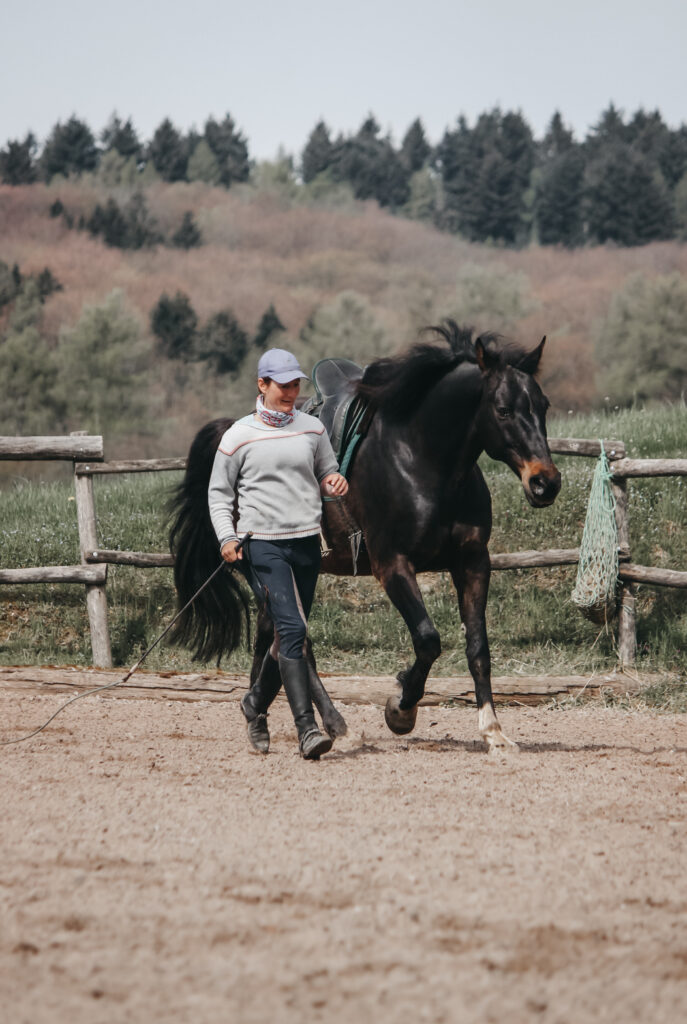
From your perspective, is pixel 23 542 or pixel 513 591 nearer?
pixel 513 591

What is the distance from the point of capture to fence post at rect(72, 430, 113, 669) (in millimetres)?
8469

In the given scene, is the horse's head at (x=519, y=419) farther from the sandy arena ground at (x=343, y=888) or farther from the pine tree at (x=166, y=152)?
the pine tree at (x=166, y=152)

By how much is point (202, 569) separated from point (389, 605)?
9.23ft

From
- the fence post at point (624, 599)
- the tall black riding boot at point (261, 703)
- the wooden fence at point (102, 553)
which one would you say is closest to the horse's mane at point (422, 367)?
the tall black riding boot at point (261, 703)

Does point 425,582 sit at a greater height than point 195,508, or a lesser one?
lesser

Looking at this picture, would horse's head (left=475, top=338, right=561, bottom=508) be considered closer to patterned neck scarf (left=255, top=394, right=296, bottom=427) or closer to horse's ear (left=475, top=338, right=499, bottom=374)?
horse's ear (left=475, top=338, right=499, bottom=374)

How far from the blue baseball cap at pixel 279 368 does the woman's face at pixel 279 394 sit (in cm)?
3

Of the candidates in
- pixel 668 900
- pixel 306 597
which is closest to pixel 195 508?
pixel 306 597

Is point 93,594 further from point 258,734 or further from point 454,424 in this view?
point 454,424

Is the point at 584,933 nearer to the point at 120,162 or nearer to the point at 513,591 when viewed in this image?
the point at 513,591

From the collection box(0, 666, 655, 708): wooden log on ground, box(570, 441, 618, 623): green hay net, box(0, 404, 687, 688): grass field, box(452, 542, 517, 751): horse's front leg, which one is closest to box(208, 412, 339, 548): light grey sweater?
box(452, 542, 517, 751): horse's front leg

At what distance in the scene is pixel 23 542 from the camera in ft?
34.0

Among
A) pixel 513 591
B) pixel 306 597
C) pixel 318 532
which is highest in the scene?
pixel 318 532

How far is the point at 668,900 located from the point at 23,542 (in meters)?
8.37
